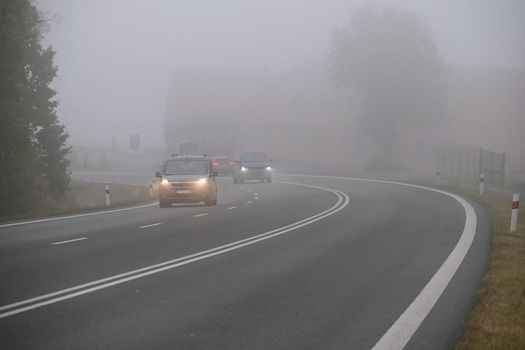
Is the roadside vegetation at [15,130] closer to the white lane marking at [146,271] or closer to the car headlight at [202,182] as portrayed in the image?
the car headlight at [202,182]

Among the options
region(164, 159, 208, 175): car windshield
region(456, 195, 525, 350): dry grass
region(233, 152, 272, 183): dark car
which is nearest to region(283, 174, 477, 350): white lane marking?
region(456, 195, 525, 350): dry grass

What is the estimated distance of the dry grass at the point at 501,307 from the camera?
18.0 feet

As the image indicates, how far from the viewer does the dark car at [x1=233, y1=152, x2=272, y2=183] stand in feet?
131

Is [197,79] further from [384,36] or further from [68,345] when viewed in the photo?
[68,345]

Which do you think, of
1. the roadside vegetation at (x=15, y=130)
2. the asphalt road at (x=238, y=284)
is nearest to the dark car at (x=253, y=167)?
the roadside vegetation at (x=15, y=130)

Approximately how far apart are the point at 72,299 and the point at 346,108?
261 feet

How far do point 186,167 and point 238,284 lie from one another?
15.6 meters

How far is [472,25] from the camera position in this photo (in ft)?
578

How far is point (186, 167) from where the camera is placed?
77.0 ft

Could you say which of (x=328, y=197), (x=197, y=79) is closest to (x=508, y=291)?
(x=328, y=197)

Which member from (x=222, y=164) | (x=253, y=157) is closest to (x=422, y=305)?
(x=253, y=157)

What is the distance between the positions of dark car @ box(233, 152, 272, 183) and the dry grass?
28.4 m

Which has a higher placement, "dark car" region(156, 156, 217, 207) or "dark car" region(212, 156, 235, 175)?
"dark car" region(156, 156, 217, 207)

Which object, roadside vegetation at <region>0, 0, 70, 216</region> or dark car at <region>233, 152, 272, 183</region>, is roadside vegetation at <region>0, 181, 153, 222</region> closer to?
dark car at <region>233, 152, 272, 183</region>
